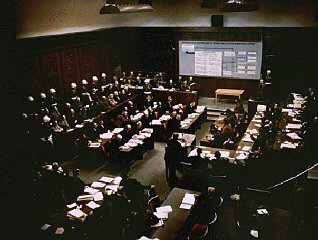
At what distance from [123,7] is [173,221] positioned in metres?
4.94

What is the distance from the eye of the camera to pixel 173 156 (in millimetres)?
8930

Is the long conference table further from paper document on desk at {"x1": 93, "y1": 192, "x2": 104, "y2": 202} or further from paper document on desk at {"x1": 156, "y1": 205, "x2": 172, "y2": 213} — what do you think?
paper document on desk at {"x1": 156, "y1": 205, "x2": 172, "y2": 213}

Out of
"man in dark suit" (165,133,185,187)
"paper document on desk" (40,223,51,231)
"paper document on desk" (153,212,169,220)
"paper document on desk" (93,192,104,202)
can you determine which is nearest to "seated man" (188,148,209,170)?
"man in dark suit" (165,133,185,187)

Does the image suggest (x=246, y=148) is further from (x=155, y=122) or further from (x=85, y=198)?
(x=85, y=198)

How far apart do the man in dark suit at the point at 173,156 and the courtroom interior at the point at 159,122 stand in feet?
0.13

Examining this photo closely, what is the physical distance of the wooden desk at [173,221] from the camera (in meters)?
6.03

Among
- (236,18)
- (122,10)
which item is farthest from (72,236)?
(236,18)

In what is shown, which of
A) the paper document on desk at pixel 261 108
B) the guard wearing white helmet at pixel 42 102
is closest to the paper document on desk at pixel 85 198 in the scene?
the guard wearing white helmet at pixel 42 102

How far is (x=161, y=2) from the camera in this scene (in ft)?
51.1

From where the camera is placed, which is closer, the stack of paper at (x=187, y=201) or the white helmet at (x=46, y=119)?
the stack of paper at (x=187, y=201)

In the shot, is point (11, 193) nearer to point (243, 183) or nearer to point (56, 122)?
point (243, 183)

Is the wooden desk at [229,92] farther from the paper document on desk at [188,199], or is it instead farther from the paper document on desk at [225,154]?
the paper document on desk at [188,199]

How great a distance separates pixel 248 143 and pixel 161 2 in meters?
8.90

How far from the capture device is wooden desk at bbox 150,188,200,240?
19.8 ft
